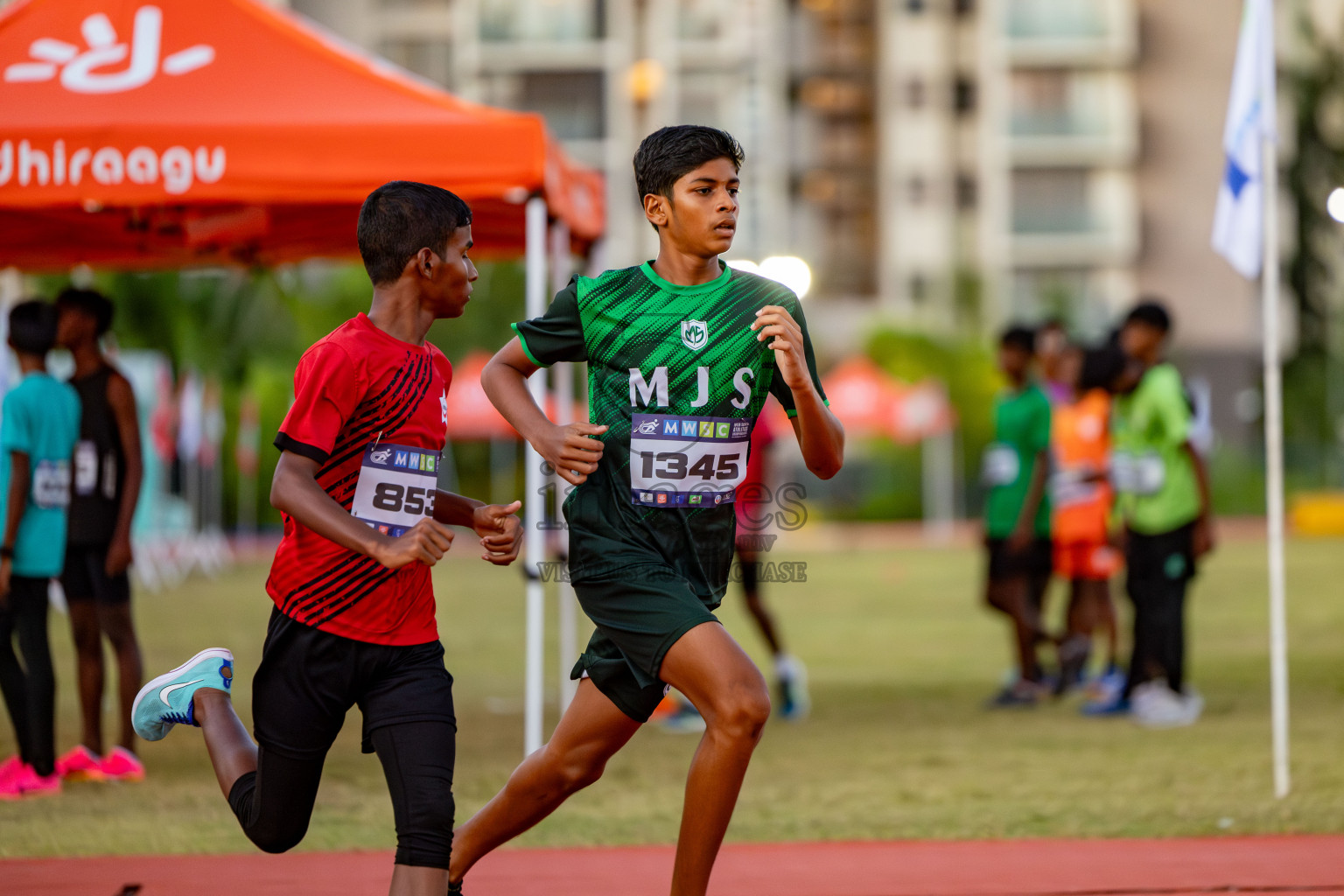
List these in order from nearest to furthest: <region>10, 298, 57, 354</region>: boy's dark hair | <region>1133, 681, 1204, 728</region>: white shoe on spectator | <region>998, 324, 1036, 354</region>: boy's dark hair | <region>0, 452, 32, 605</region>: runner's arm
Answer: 1. <region>0, 452, 32, 605</region>: runner's arm
2. <region>10, 298, 57, 354</region>: boy's dark hair
3. <region>1133, 681, 1204, 728</region>: white shoe on spectator
4. <region>998, 324, 1036, 354</region>: boy's dark hair

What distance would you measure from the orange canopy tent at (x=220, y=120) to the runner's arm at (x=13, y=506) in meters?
1.09

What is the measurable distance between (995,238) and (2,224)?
168 feet

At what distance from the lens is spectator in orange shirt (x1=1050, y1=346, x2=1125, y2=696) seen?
10.0m

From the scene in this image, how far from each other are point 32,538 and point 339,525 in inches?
146

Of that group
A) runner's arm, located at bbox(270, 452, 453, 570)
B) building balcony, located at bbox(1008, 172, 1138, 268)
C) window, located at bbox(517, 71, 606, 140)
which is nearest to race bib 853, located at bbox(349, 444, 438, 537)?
runner's arm, located at bbox(270, 452, 453, 570)

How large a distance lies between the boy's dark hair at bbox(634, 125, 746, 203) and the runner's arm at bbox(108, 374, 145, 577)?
3.64 m

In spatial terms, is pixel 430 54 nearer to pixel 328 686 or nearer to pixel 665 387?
pixel 665 387

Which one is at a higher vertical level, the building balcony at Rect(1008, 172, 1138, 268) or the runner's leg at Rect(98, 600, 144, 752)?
the building balcony at Rect(1008, 172, 1138, 268)

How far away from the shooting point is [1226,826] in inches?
232

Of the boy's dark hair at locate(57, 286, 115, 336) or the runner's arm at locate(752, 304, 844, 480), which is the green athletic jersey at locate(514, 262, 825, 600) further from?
the boy's dark hair at locate(57, 286, 115, 336)

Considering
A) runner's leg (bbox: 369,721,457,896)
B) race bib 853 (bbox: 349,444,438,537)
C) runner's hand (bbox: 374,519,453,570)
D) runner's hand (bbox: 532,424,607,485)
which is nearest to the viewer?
runner's hand (bbox: 374,519,453,570)

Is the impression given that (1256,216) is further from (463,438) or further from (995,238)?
(995,238)

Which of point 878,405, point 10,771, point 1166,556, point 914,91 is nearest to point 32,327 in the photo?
point 10,771

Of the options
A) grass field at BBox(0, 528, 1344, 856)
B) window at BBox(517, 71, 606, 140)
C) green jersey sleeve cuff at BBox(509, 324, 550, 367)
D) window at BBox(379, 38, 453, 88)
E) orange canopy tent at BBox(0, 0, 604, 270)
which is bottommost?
grass field at BBox(0, 528, 1344, 856)
